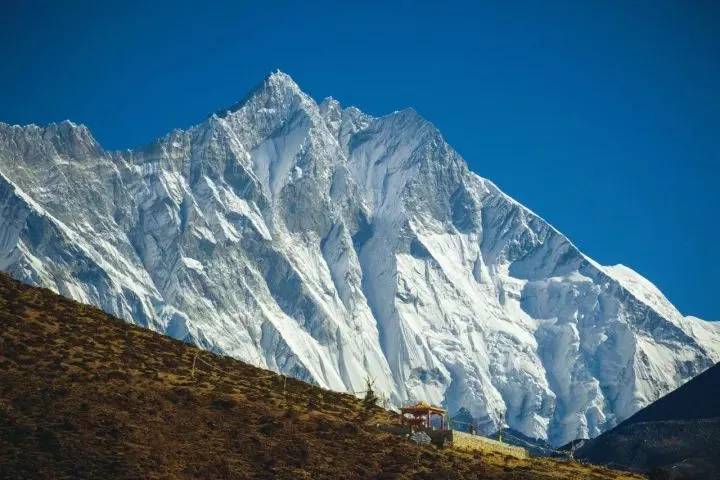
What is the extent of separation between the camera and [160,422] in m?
83.6

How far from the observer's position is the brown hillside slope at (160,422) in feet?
251

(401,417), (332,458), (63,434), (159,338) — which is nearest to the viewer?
(63,434)

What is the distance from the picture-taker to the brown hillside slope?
251 ft

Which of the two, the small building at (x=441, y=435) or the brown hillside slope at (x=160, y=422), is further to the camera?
the small building at (x=441, y=435)

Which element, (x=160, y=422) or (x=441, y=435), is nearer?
(x=160, y=422)

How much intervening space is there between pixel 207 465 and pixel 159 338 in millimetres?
38418

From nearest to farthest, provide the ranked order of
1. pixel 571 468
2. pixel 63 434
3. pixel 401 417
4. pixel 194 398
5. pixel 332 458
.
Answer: pixel 63 434, pixel 332 458, pixel 194 398, pixel 571 468, pixel 401 417

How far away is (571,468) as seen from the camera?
3900 inches

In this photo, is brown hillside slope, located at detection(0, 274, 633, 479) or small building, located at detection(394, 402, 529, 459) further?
small building, located at detection(394, 402, 529, 459)

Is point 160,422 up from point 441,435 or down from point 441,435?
down

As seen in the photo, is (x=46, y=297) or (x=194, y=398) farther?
(x=46, y=297)

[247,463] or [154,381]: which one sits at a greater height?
[154,381]

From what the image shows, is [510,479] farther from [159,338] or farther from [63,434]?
[159,338]

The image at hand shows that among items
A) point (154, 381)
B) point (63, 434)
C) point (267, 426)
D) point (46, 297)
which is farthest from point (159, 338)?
point (63, 434)
